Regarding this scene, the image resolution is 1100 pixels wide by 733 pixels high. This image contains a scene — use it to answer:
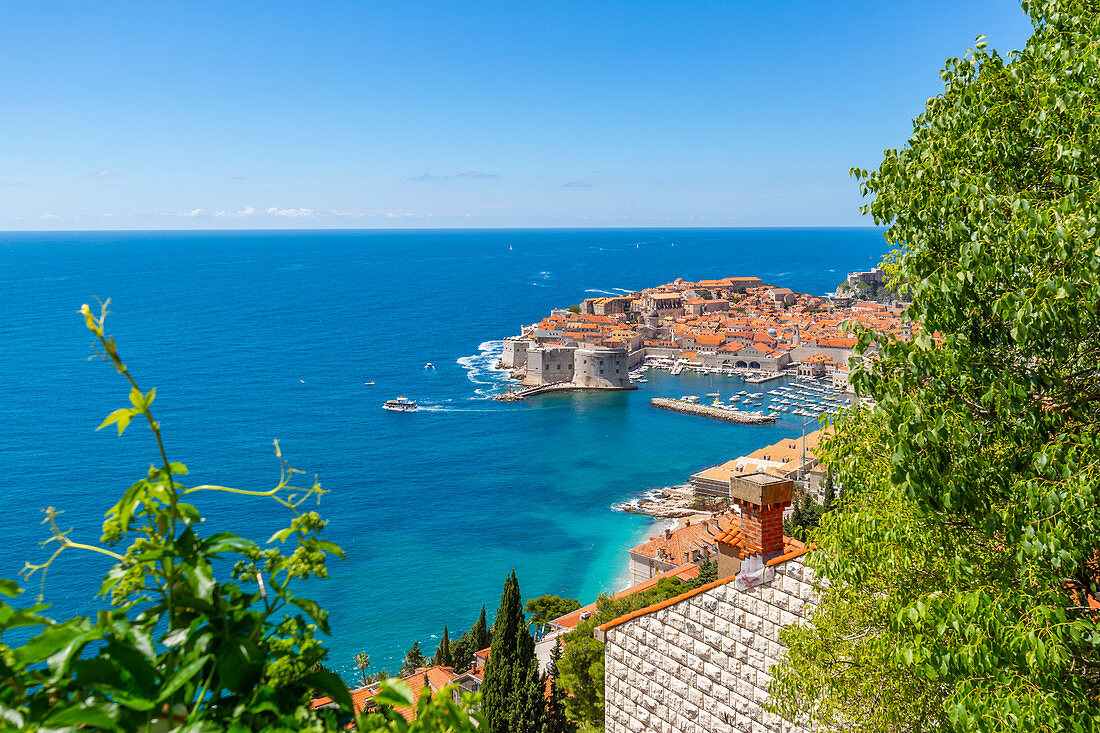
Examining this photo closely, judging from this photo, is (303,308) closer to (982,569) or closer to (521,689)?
(521,689)

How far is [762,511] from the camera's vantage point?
19.4 ft

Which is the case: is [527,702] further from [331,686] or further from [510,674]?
[331,686]

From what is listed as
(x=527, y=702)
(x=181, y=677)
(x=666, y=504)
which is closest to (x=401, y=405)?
(x=666, y=504)

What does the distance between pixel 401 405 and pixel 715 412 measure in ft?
72.4

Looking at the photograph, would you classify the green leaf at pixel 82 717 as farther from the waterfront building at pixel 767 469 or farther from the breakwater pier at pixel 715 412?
the breakwater pier at pixel 715 412

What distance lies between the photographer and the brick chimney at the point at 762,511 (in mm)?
5879

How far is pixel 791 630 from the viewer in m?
4.85

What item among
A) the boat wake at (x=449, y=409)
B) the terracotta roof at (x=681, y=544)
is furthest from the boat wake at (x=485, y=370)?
the terracotta roof at (x=681, y=544)

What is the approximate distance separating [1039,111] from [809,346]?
69.1 meters

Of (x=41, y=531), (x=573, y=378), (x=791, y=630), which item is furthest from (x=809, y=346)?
(x=791, y=630)

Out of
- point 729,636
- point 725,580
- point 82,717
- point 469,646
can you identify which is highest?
point 82,717

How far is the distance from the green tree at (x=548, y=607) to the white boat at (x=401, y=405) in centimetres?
2938

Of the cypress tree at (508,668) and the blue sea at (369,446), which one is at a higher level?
the cypress tree at (508,668)

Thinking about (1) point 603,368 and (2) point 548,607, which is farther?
(1) point 603,368
